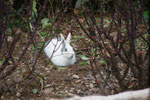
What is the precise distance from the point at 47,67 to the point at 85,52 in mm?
761

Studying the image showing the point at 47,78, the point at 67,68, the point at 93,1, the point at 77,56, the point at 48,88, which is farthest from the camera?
the point at 93,1

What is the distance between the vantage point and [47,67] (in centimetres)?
303

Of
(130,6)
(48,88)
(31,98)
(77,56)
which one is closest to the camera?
(130,6)

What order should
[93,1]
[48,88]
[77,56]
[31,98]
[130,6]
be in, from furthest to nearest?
[93,1] < [77,56] < [48,88] < [31,98] < [130,6]

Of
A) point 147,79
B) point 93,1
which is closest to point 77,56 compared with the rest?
point 147,79

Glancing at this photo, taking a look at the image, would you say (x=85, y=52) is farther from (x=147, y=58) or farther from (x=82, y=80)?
(x=147, y=58)

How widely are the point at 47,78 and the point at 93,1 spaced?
3.45 meters

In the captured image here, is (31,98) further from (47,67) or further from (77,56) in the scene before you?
(77,56)

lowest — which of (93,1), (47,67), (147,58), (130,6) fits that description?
(47,67)

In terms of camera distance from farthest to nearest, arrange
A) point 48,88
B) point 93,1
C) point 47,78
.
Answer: point 93,1, point 47,78, point 48,88

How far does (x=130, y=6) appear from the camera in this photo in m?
1.69

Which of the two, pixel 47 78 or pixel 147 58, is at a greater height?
pixel 147 58

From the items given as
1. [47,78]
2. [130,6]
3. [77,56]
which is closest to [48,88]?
[47,78]

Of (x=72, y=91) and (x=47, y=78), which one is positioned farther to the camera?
(x=47, y=78)
